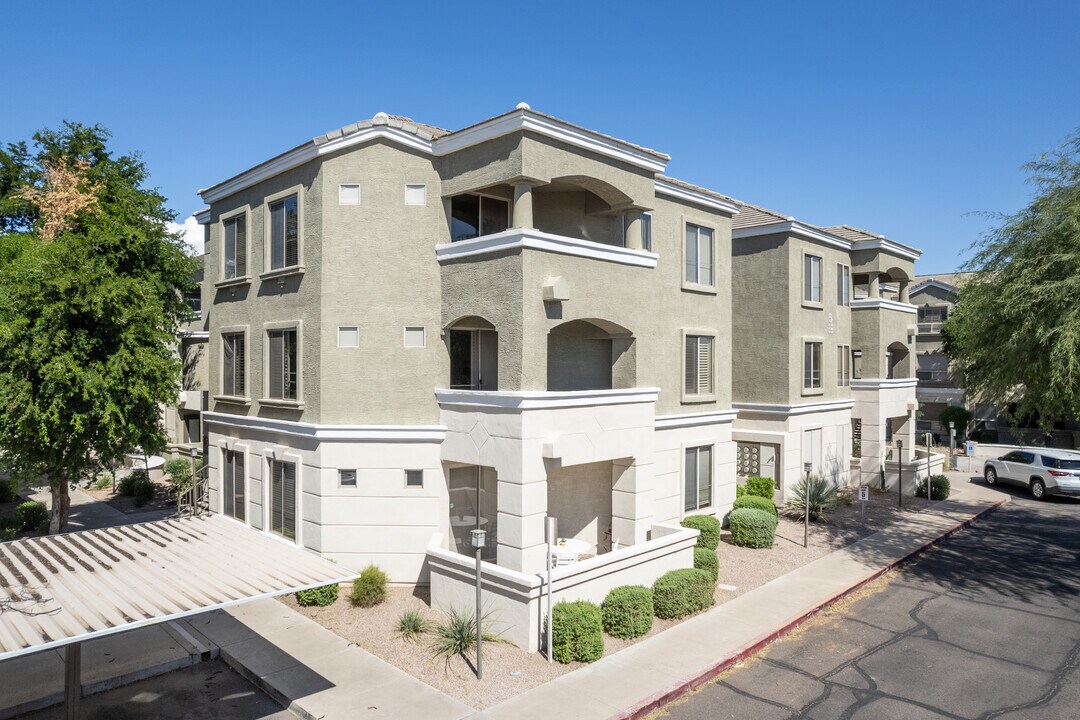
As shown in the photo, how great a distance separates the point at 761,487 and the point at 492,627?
13175 mm

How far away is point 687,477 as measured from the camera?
66.1 ft

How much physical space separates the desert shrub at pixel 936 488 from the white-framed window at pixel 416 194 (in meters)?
23.6

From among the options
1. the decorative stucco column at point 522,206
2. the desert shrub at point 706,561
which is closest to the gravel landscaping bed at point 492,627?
the desert shrub at point 706,561

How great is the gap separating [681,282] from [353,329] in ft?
31.7

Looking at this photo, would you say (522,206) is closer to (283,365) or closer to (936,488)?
(283,365)

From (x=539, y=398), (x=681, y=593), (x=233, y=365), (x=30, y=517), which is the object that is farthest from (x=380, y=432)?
(x=30, y=517)

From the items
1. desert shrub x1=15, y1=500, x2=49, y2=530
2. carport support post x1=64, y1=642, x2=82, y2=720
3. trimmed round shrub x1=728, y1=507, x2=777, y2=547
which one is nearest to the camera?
carport support post x1=64, y1=642, x2=82, y2=720

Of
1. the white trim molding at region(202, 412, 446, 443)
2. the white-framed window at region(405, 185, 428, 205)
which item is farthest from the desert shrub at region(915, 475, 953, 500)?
the white-framed window at region(405, 185, 428, 205)

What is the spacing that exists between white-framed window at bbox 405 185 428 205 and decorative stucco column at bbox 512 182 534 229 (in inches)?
106

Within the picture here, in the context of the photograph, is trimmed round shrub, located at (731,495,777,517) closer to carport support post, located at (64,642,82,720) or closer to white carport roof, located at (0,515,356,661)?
white carport roof, located at (0,515,356,661)

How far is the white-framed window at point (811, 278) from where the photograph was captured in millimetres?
24594

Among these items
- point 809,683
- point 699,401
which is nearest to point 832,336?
point 699,401

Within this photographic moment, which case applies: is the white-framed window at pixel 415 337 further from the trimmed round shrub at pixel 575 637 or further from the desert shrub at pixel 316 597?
the trimmed round shrub at pixel 575 637

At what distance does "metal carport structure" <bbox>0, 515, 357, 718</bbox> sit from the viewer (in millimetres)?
8461
